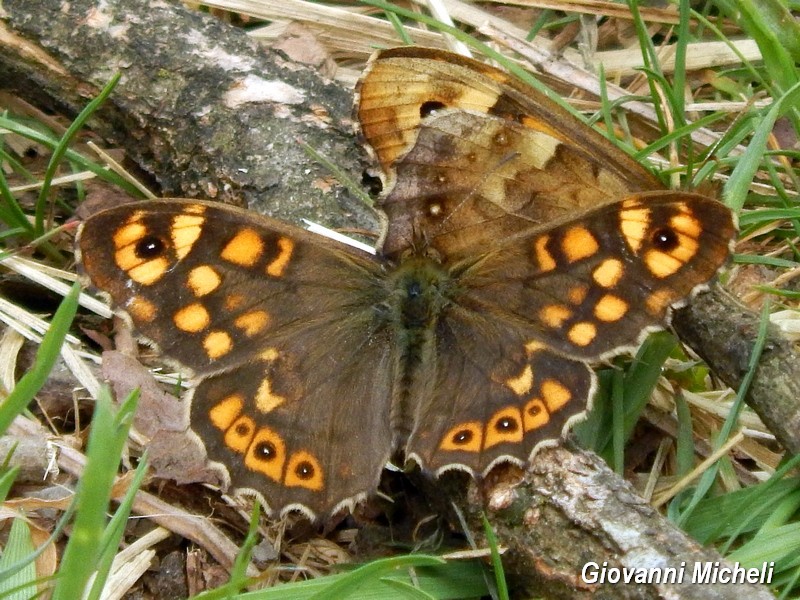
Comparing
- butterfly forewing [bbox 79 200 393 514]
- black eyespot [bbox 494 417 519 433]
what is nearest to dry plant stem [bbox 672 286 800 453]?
black eyespot [bbox 494 417 519 433]

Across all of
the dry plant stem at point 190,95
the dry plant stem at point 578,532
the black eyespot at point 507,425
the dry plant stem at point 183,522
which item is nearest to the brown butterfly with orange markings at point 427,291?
the black eyespot at point 507,425

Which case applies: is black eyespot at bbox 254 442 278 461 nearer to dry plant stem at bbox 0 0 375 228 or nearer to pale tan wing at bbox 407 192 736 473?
pale tan wing at bbox 407 192 736 473

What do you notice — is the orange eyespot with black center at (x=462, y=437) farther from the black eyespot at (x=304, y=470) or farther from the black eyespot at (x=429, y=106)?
the black eyespot at (x=429, y=106)

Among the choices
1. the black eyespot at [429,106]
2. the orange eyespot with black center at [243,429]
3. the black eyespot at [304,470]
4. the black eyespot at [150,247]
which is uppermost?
the black eyespot at [429,106]

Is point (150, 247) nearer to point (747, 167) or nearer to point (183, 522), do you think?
point (183, 522)

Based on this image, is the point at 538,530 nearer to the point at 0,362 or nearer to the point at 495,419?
the point at 495,419
